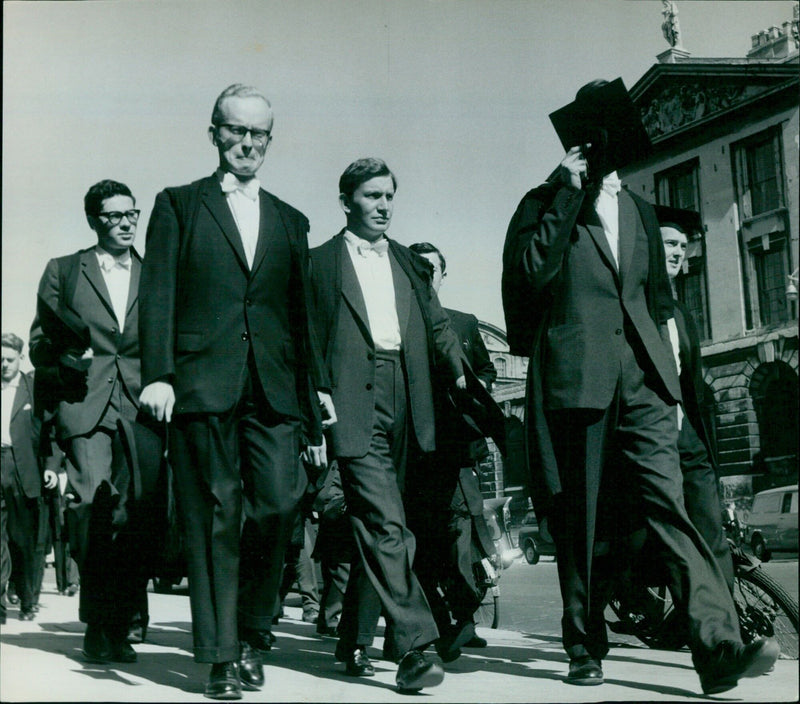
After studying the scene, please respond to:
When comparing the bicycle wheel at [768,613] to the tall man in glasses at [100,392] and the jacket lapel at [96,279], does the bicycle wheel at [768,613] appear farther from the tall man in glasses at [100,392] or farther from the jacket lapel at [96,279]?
the jacket lapel at [96,279]

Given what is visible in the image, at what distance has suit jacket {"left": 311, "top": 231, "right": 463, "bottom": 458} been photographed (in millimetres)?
5332

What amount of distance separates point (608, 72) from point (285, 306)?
2.40 m

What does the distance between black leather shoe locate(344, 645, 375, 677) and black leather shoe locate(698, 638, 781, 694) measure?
1462mm

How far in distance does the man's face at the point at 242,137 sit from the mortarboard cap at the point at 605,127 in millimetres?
1377

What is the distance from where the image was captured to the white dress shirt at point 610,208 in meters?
5.43

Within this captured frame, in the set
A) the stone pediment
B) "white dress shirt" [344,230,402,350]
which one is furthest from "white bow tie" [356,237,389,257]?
the stone pediment

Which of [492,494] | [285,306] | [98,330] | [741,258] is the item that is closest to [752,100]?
[741,258]

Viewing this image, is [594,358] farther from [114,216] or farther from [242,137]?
[114,216]

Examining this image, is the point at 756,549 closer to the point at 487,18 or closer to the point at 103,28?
the point at 487,18

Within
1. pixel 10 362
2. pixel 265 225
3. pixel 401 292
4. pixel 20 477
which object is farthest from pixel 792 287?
pixel 20 477

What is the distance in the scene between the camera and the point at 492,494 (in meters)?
7.27

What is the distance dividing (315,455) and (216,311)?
756 mm

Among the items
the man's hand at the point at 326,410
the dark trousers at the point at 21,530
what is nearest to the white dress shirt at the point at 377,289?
the man's hand at the point at 326,410

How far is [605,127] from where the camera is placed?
5496 millimetres
